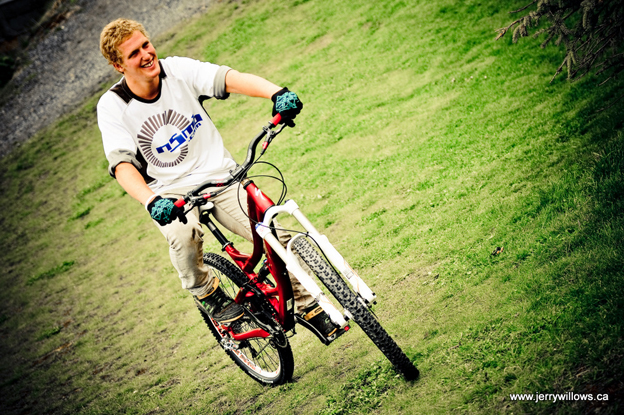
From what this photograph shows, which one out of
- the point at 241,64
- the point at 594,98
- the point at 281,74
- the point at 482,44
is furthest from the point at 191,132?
the point at 241,64

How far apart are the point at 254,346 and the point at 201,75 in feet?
7.85

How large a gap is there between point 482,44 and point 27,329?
9.07 m

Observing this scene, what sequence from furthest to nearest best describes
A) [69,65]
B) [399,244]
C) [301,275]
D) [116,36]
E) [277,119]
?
[69,65]
[399,244]
[116,36]
[277,119]
[301,275]

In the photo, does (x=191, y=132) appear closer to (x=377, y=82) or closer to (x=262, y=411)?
(x=262, y=411)

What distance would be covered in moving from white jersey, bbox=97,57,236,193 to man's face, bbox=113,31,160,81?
145 millimetres

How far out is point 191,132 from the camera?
362cm

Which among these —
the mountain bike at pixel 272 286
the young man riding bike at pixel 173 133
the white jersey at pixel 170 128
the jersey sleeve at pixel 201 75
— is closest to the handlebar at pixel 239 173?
the mountain bike at pixel 272 286

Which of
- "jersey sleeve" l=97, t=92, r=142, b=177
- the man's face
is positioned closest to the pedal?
"jersey sleeve" l=97, t=92, r=142, b=177

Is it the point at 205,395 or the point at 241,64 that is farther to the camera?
the point at 241,64

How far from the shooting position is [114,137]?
3.36 meters

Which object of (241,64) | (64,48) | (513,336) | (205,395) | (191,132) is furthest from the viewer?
(64,48)

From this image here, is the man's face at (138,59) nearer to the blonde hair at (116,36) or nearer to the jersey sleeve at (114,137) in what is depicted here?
the blonde hair at (116,36)

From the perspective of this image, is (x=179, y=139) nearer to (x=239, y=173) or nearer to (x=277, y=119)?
(x=239, y=173)

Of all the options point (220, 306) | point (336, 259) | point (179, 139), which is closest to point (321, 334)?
point (336, 259)
